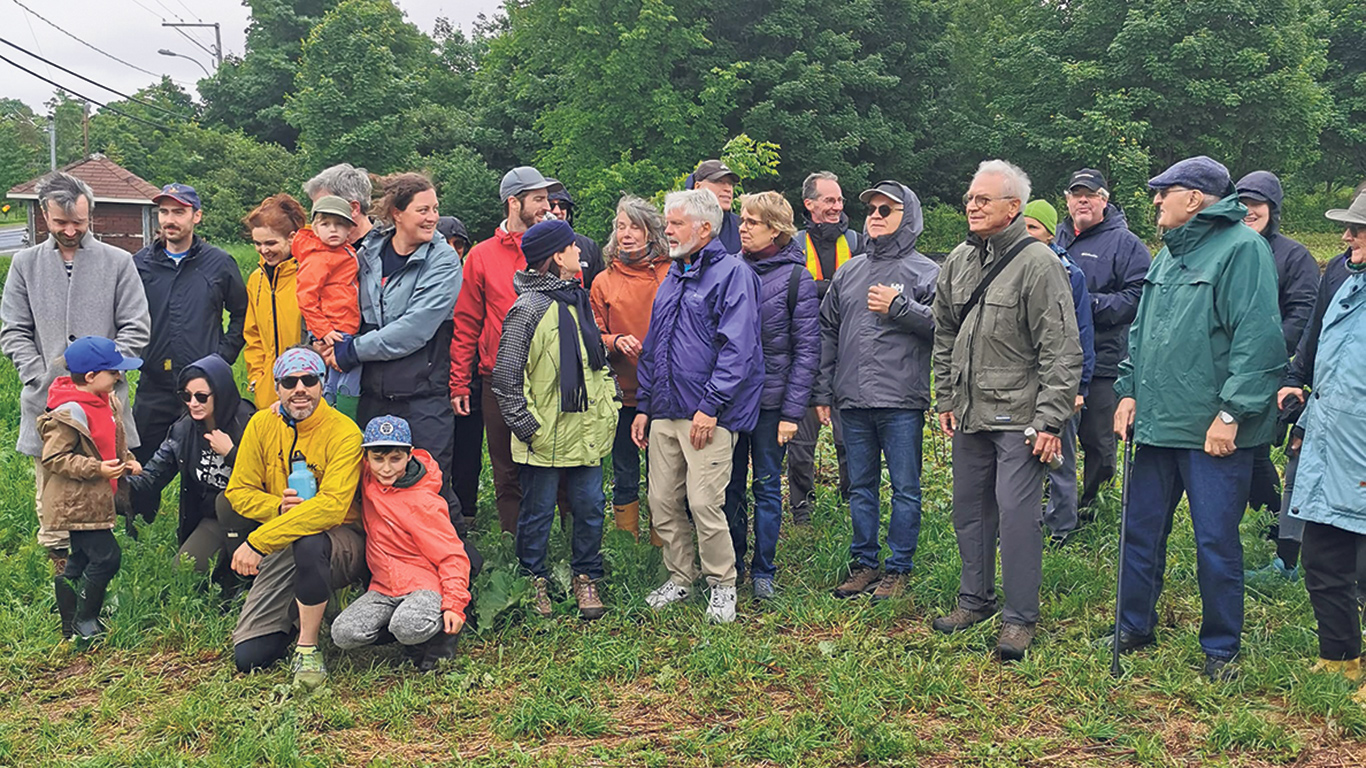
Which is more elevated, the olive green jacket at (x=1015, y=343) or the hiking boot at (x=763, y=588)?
the olive green jacket at (x=1015, y=343)

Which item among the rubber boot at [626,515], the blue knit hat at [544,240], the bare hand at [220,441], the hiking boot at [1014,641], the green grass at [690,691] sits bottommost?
the green grass at [690,691]

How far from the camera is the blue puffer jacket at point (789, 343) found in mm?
5445

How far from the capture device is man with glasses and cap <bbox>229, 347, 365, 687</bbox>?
463 centimetres

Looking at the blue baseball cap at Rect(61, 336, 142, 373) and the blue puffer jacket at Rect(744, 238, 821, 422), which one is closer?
the blue baseball cap at Rect(61, 336, 142, 373)

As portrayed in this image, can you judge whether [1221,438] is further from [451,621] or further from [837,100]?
[837,100]

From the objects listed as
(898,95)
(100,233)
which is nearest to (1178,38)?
(898,95)

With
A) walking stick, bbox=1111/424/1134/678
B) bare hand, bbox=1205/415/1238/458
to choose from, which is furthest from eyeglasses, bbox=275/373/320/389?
bare hand, bbox=1205/415/1238/458

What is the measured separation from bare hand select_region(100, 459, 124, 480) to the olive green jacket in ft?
13.4

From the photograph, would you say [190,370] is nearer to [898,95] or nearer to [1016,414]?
[1016,414]

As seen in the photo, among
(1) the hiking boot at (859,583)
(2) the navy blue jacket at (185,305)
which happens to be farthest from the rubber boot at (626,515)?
(2) the navy blue jacket at (185,305)

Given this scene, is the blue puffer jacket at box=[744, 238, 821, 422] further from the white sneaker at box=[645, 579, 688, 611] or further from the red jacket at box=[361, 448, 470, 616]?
the red jacket at box=[361, 448, 470, 616]

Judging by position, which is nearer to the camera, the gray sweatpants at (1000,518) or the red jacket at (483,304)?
the gray sweatpants at (1000,518)

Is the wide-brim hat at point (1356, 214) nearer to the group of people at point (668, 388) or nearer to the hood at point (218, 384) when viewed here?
the group of people at point (668, 388)

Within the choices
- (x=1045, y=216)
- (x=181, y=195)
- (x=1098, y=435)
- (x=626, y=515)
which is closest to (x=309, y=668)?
(x=626, y=515)
